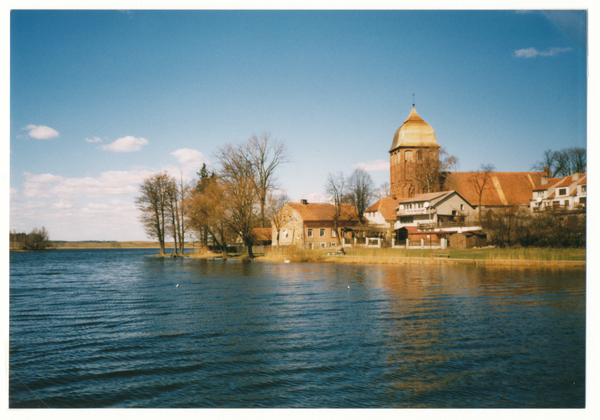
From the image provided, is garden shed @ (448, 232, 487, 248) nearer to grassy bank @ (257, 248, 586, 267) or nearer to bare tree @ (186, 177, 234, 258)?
grassy bank @ (257, 248, 586, 267)

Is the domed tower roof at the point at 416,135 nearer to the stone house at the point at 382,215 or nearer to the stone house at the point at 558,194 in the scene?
the stone house at the point at 382,215

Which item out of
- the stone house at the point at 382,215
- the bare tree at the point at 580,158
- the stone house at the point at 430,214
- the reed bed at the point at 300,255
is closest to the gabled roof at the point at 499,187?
the stone house at the point at 430,214

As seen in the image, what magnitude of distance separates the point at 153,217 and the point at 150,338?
4242 centimetres

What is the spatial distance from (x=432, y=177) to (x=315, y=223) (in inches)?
694

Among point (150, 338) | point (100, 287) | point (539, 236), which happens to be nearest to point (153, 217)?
point (100, 287)

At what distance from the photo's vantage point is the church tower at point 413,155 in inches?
2333

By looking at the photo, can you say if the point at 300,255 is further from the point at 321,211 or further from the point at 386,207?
the point at 386,207

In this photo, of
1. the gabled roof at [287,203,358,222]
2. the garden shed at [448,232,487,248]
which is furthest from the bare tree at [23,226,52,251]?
the garden shed at [448,232,487,248]

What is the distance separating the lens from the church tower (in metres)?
59.2

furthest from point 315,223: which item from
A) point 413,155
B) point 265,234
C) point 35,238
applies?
point 35,238

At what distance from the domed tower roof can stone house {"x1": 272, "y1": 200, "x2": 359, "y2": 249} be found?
1313cm

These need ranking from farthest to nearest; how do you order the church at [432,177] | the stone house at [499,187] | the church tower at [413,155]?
the church tower at [413,155] → the church at [432,177] → the stone house at [499,187]

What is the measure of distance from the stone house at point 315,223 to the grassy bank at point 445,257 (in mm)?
15190

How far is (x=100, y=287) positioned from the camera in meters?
20.2
